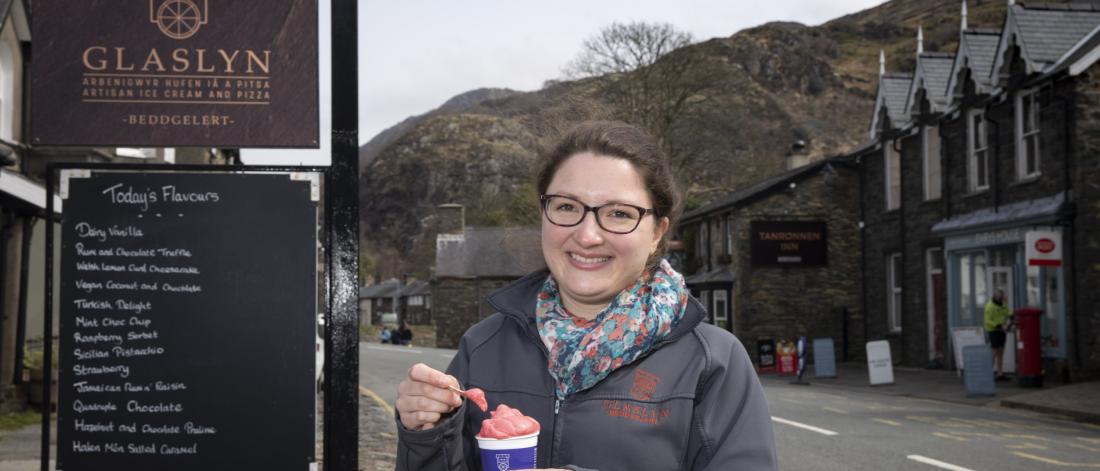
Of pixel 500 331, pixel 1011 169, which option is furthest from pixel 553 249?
pixel 1011 169

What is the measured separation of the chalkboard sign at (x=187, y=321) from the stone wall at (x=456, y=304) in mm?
53124

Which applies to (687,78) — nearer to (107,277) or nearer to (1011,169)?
(1011,169)

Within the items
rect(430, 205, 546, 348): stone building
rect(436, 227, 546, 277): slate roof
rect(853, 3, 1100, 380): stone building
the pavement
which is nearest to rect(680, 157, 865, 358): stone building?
rect(853, 3, 1100, 380): stone building

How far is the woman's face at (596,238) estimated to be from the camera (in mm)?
2627

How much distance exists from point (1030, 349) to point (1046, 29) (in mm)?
6953

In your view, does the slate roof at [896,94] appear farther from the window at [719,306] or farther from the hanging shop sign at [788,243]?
the window at [719,306]

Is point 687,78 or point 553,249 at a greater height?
point 687,78

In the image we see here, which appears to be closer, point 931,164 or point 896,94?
point 931,164

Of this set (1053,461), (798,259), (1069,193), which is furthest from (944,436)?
(798,259)

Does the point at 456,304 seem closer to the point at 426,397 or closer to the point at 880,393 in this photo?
the point at 880,393

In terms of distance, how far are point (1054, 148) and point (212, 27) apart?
739 inches

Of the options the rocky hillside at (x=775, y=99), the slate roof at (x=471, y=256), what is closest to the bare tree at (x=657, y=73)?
the rocky hillside at (x=775, y=99)

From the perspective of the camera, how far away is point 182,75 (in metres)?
5.05

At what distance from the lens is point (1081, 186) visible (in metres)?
19.2
